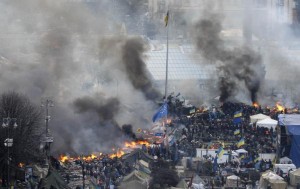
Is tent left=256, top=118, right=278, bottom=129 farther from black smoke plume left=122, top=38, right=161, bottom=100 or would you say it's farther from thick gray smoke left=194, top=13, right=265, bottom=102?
thick gray smoke left=194, top=13, right=265, bottom=102

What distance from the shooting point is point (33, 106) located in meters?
44.1

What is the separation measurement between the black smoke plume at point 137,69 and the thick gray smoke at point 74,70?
59 millimetres

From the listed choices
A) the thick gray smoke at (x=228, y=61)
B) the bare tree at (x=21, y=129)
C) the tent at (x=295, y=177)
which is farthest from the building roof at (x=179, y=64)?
the tent at (x=295, y=177)

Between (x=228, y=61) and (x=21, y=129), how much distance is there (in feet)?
76.8

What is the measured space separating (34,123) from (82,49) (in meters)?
16.9

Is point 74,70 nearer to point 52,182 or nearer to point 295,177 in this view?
point 295,177

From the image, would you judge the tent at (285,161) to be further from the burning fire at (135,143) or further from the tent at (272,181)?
the burning fire at (135,143)

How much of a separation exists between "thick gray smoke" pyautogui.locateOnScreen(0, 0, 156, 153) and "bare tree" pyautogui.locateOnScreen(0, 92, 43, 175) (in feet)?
3.62

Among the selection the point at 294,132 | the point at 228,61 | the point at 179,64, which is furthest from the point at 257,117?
the point at 179,64

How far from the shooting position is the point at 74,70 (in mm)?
55188

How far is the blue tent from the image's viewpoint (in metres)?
39.8

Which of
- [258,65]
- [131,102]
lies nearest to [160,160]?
[131,102]

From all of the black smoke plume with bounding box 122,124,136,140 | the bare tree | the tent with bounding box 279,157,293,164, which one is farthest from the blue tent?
the bare tree

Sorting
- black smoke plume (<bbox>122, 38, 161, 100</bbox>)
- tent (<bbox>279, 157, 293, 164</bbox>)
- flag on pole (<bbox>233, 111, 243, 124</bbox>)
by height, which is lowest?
tent (<bbox>279, 157, 293, 164</bbox>)
